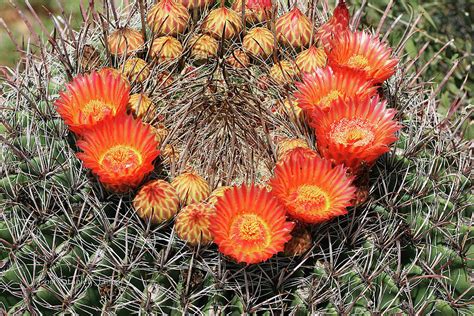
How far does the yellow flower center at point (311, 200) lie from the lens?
1721mm

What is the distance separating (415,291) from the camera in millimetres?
1868

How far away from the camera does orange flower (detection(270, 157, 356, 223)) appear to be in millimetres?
1723

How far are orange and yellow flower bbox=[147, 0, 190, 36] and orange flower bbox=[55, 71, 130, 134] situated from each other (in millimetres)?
324

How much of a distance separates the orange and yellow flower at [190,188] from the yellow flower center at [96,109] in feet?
0.84

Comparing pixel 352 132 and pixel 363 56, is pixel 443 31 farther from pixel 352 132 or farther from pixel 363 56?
pixel 352 132

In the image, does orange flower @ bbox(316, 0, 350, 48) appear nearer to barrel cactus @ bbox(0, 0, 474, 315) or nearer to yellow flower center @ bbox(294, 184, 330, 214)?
barrel cactus @ bbox(0, 0, 474, 315)

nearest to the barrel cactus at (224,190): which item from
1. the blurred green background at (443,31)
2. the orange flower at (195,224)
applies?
the orange flower at (195,224)

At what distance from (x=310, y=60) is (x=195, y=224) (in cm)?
67

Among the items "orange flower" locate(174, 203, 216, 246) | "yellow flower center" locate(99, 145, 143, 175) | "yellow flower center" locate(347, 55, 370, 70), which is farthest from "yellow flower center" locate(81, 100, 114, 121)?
"yellow flower center" locate(347, 55, 370, 70)

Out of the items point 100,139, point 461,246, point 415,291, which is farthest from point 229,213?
point 461,246

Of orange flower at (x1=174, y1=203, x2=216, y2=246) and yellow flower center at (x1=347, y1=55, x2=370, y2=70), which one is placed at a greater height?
yellow flower center at (x1=347, y1=55, x2=370, y2=70)

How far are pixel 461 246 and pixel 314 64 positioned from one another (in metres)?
0.64

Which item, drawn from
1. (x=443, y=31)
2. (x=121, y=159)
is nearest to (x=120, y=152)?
(x=121, y=159)

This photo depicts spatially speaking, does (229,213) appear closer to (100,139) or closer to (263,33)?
(100,139)
